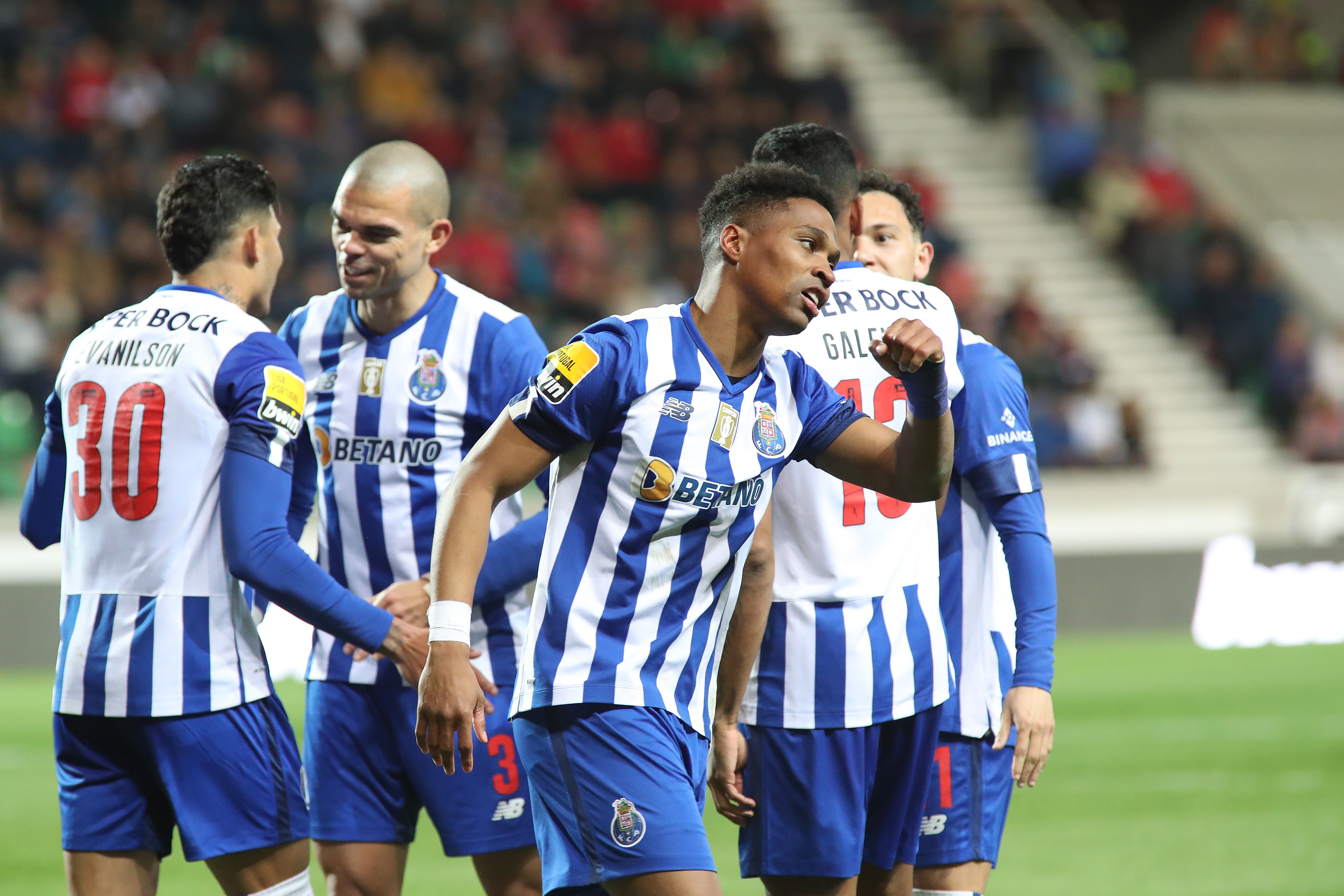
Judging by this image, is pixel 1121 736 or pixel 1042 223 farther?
pixel 1042 223

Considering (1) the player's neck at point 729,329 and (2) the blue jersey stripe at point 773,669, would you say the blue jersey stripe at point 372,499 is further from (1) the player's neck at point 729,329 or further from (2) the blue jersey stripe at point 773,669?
(1) the player's neck at point 729,329

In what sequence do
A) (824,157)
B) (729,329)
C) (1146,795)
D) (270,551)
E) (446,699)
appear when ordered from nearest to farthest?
(446,699)
(729,329)
(270,551)
(824,157)
(1146,795)

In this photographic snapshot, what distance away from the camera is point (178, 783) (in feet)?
12.7

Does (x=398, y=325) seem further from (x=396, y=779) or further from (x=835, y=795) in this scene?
(x=835, y=795)

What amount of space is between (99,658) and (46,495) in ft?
1.86

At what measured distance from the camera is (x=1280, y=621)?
15.5 metres

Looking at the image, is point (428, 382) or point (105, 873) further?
point (428, 382)

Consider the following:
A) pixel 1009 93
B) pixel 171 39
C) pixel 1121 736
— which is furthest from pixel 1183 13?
pixel 1121 736

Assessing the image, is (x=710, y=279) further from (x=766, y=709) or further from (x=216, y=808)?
(x=216, y=808)

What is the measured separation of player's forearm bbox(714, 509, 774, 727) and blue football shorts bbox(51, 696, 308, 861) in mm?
1101

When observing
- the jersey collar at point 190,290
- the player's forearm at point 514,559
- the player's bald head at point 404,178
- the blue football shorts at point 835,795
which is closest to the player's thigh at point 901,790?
the blue football shorts at point 835,795

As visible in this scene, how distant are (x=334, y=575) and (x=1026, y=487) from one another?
1.91 meters

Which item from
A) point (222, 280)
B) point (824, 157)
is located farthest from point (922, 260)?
point (222, 280)

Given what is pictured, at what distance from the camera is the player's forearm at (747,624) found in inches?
154
